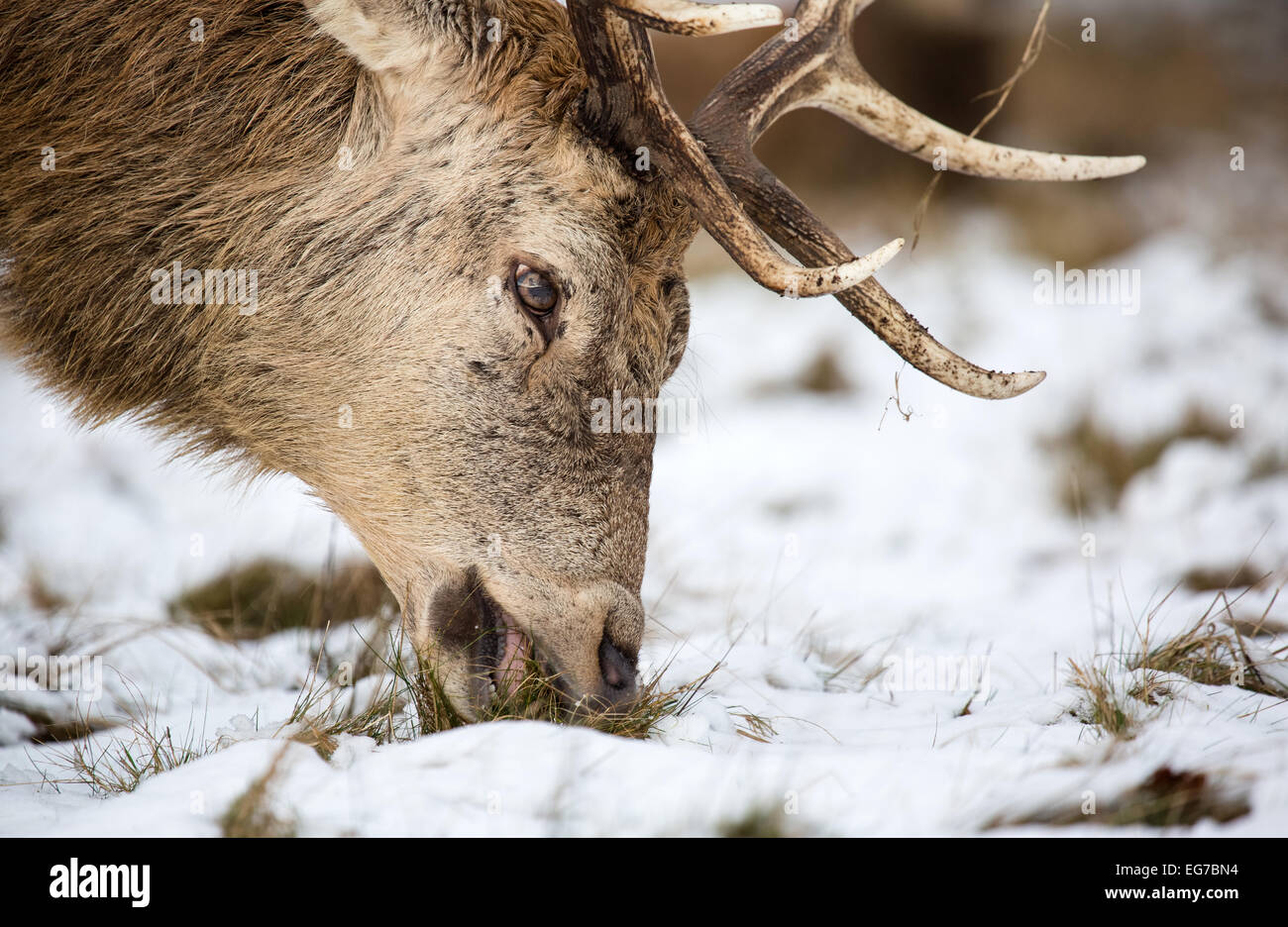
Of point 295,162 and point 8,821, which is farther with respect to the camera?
point 295,162

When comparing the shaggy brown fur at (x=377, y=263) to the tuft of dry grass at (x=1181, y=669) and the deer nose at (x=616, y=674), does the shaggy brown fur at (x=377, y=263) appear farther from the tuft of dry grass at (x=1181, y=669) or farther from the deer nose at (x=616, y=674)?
the tuft of dry grass at (x=1181, y=669)

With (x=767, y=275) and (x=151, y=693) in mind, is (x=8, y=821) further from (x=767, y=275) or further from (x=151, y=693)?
(x=767, y=275)

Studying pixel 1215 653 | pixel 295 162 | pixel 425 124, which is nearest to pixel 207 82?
pixel 295 162

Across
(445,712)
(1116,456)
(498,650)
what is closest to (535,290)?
(498,650)

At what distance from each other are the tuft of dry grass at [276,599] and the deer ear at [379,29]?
2.07 m

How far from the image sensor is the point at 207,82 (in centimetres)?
314

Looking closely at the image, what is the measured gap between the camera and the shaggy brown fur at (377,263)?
294 centimetres

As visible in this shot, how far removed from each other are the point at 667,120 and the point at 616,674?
1491mm

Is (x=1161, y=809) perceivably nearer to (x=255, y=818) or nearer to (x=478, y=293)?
(x=255, y=818)

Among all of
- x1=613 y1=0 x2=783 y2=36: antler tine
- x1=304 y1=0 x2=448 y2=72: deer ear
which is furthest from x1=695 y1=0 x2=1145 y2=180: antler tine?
x1=304 y1=0 x2=448 y2=72: deer ear

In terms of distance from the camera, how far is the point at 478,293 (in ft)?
9.68

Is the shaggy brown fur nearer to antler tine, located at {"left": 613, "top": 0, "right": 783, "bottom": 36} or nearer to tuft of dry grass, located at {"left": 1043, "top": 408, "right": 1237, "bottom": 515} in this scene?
antler tine, located at {"left": 613, "top": 0, "right": 783, "bottom": 36}

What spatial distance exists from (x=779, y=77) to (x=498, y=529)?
1611 millimetres

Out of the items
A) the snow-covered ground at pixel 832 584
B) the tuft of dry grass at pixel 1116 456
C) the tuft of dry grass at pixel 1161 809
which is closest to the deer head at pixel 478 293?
the snow-covered ground at pixel 832 584
